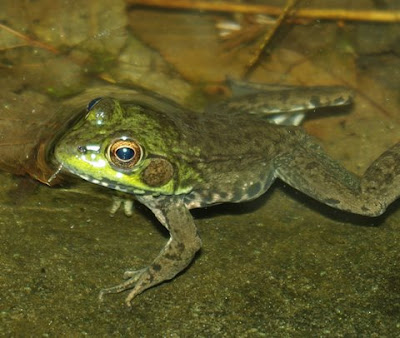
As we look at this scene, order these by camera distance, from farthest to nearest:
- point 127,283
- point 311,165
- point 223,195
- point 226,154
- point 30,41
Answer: point 30,41, point 311,165, point 223,195, point 226,154, point 127,283

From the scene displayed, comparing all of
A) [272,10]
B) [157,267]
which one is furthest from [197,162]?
[272,10]

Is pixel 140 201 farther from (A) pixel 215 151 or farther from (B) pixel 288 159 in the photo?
(B) pixel 288 159

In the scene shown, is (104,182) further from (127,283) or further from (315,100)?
(315,100)

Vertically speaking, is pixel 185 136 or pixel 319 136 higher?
pixel 185 136

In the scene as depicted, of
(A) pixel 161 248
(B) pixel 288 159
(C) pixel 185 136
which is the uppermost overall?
(C) pixel 185 136

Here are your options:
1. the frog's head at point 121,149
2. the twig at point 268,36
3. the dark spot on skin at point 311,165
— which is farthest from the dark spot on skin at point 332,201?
the twig at point 268,36

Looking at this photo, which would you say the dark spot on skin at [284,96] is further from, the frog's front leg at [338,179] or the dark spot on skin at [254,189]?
the dark spot on skin at [254,189]

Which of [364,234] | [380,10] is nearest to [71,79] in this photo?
[364,234]

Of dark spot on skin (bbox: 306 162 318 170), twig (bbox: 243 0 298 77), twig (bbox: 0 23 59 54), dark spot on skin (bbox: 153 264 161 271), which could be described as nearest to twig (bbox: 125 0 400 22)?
twig (bbox: 243 0 298 77)
